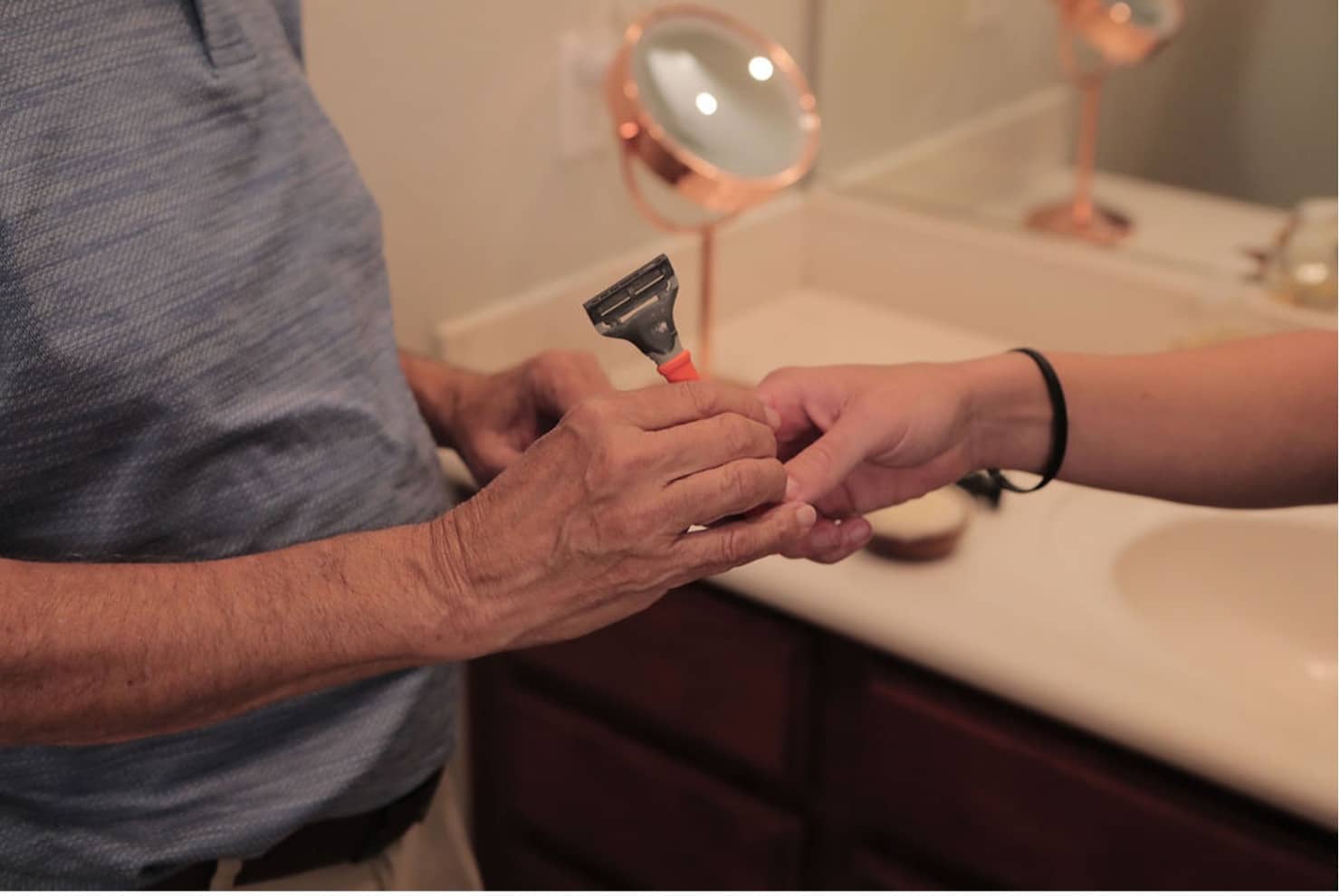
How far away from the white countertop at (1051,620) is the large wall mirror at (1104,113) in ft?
1.21

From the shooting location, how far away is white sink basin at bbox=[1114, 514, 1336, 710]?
1015 millimetres

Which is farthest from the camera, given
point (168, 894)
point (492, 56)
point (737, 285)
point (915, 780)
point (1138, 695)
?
point (737, 285)

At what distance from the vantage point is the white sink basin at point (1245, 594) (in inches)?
39.9

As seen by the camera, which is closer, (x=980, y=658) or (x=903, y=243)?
(x=980, y=658)

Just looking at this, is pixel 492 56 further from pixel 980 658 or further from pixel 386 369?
pixel 980 658

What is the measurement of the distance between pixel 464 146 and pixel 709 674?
0.54m

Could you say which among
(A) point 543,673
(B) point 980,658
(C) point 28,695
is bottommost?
(A) point 543,673

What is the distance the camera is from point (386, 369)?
2.40 feet

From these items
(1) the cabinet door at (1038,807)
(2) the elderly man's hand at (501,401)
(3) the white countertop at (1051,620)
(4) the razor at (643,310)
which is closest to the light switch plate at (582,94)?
(3) the white countertop at (1051,620)

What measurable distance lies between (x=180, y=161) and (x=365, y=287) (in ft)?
0.49

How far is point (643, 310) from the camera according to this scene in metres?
0.54

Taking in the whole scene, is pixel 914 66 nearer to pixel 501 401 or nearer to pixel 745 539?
pixel 501 401

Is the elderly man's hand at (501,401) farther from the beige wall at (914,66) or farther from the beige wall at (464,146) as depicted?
the beige wall at (914,66)

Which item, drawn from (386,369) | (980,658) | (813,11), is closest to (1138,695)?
(980,658)
